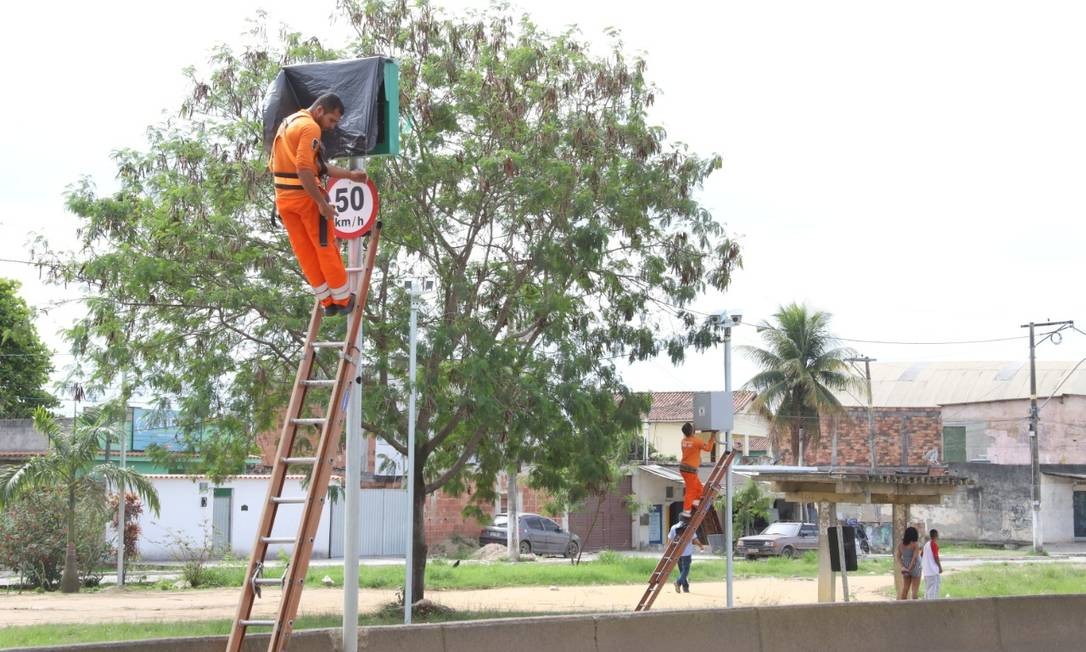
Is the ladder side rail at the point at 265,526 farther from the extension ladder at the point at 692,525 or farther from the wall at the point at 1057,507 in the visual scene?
the wall at the point at 1057,507

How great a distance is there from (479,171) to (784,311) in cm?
3784

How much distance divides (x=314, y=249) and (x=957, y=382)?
6797 cm

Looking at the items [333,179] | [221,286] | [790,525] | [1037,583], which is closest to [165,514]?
[790,525]

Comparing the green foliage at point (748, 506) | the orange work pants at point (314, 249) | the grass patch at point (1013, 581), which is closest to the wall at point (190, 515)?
the green foliage at point (748, 506)

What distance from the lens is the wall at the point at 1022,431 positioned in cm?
5925

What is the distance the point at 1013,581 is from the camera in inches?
1218

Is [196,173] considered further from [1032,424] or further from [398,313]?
[1032,424]

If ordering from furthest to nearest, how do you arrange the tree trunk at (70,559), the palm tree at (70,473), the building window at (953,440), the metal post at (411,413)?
the building window at (953,440) → the tree trunk at (70,559) → the palm tree at (70,473) → the metal post at (411,413)

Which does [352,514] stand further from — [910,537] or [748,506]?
[748,506]

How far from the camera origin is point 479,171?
66.2 feet

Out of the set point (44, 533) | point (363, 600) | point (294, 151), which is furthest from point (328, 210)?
point (44, 533)

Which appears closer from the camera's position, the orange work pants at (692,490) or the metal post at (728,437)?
the metal post at (728,437)

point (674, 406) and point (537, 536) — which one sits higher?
point (674, 406)

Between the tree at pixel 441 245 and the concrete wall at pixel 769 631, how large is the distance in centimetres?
869
